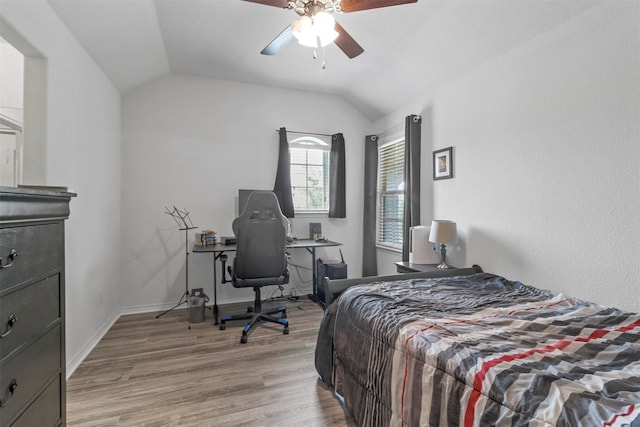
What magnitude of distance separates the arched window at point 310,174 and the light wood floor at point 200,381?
1.80 meters

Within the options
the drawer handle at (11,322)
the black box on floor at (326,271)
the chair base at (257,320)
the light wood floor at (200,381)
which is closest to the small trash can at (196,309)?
the light wood floor at (200,381)

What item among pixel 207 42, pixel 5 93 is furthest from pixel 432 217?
pixel 5 93

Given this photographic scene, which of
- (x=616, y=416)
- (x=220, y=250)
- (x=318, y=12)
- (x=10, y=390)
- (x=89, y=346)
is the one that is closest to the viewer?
(x=616, y=416)

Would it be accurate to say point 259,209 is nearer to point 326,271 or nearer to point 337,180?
point 326,271

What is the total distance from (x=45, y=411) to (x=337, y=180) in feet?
11.4

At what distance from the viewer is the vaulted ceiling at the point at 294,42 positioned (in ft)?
6.91

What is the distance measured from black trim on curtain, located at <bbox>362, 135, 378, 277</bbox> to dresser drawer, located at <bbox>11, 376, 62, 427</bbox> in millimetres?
3464

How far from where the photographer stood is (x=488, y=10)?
7.02ft

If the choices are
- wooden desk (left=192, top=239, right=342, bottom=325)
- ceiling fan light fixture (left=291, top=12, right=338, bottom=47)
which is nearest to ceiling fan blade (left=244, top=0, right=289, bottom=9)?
ceiling fan light fixture (left=291, top=12, right=338, bottom=47)

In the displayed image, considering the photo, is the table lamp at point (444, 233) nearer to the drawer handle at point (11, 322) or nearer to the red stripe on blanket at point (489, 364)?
the red stripe on blanket at point (489, 364)

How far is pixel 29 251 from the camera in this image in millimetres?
997

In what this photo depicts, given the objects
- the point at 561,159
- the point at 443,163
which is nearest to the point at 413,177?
the point at 443,163

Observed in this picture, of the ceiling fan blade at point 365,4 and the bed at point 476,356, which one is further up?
the ceiling fan blade at point 365,4

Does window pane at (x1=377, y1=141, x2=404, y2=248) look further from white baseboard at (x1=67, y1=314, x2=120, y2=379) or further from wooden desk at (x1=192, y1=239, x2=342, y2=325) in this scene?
white baseboard at (x1=67, y1=314, x2=120, y2=379)
